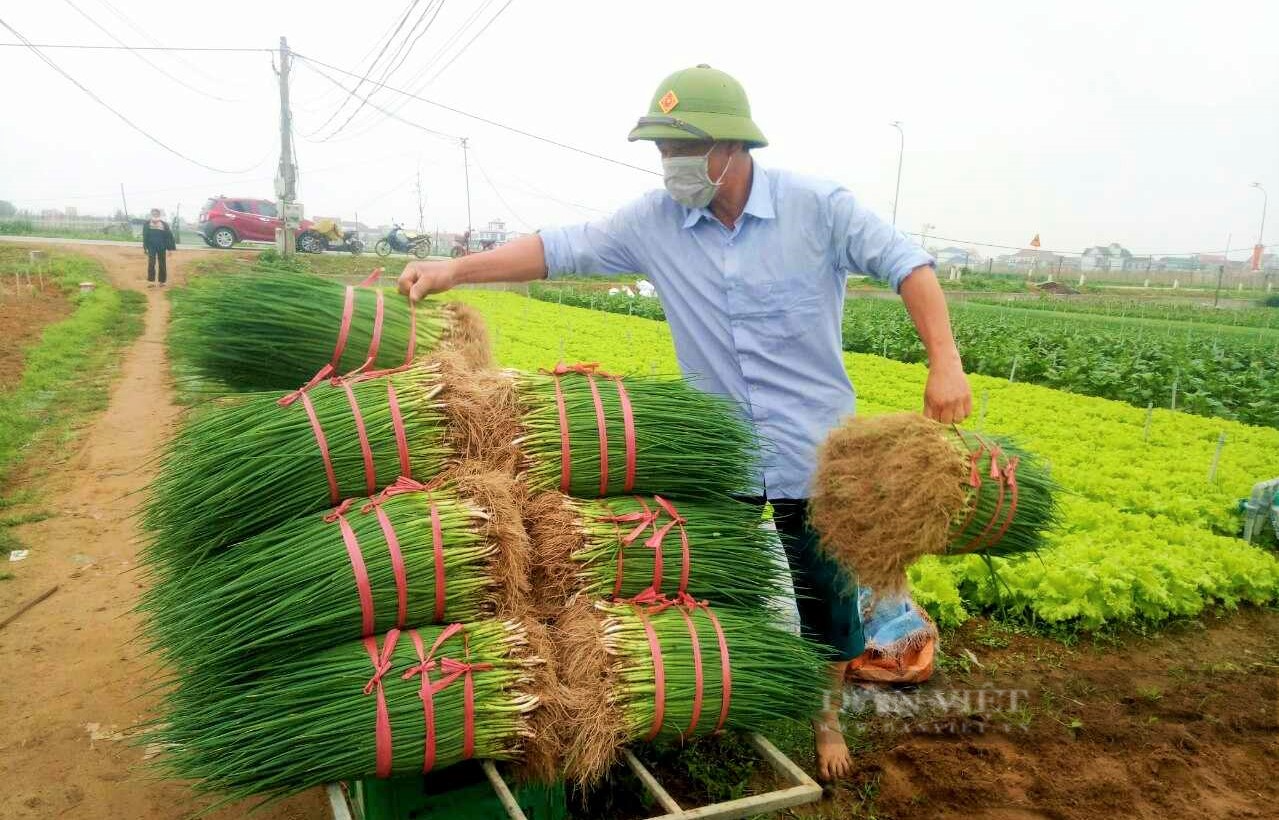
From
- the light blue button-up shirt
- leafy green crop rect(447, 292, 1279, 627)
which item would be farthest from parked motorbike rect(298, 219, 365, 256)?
the light blue button-up shirt

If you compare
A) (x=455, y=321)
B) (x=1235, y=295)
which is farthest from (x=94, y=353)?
(x=1235, y=295)

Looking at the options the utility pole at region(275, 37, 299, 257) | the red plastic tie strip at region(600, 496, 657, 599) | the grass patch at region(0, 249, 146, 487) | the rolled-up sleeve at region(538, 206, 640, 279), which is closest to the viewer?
the red plastic tie strip at region(600, 496, 657, 599)

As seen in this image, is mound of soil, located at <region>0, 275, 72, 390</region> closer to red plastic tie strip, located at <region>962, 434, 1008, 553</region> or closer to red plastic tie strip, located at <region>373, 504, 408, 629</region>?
red plastic tie strip, located at <region>373, 504, 408, 629</region>

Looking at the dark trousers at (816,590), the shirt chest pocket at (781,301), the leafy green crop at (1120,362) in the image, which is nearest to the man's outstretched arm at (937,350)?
the shirt chest pocket at (781,301)

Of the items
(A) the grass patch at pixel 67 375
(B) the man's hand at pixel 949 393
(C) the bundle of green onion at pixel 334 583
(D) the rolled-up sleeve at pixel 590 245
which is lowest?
(A) the grass patch at pixel 67 375

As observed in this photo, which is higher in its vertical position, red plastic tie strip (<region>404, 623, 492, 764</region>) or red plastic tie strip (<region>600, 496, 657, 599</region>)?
red plastic tie strip (<region>600, 496, 657, 599</region>)

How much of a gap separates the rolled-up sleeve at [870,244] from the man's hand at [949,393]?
288 millimetres

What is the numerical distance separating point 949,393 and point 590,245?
1331 mm

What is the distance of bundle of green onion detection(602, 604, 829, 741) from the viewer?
2055mm

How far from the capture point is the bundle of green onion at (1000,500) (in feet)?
7.70

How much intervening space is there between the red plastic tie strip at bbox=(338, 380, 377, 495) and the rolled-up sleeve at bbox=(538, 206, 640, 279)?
3.51ft

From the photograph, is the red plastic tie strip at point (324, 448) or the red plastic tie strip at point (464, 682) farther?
the red plastic tie strip at point (324, 448)

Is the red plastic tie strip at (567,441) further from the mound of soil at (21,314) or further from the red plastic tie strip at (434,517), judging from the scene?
the mound of soil at (21,314)

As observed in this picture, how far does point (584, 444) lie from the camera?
227 centimetres
